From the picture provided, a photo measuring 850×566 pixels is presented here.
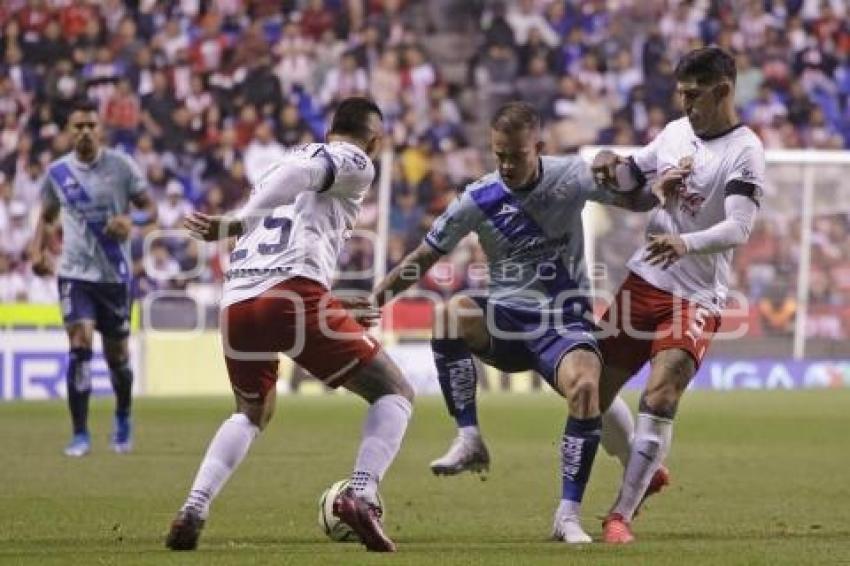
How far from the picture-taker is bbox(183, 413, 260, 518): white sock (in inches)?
332

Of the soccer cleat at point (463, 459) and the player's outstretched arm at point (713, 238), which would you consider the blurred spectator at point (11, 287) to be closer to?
the soccer cleat at point (463, 459)

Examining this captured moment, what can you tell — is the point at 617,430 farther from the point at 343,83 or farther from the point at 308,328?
the point at 343,83

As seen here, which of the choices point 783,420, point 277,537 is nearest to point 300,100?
point 783,420

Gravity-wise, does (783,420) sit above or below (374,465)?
below

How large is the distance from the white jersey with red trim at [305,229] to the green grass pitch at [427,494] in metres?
1.26

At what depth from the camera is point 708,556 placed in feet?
27.8

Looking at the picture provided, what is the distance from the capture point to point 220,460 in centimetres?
852

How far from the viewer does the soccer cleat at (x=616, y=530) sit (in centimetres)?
909

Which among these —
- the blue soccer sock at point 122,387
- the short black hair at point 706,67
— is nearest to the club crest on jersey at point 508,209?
the short black hair at point 706,67

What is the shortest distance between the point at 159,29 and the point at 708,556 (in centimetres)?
2066

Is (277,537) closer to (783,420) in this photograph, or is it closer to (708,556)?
(708,556)

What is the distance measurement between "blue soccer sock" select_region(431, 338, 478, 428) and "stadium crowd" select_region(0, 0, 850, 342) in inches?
528

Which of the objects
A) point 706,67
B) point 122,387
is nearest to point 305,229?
A: point 706,67

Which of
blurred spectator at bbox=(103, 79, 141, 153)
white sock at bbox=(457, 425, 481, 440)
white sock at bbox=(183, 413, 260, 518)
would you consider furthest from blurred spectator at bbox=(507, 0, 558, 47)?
white sock at bbox=(183, 413, 260, 518)
